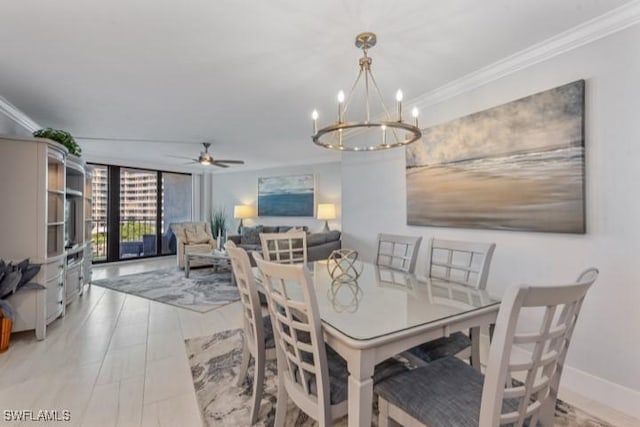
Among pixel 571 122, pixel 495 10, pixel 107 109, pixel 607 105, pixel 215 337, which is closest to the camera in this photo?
pixel 495 10

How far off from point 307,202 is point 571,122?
17.3ft

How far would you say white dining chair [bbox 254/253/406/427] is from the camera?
1203 millimetres

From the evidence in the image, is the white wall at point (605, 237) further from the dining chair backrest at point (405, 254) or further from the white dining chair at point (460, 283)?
the dining chair backrest at point (405, 254)

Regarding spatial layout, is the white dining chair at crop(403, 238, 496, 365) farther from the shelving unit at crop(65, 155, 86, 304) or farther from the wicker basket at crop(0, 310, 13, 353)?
the shelving unit at crop(65, 155, 86, 304)

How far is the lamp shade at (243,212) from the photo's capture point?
24.3ft

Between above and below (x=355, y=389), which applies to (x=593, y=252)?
above

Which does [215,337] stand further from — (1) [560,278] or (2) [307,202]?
(2) [307,202]

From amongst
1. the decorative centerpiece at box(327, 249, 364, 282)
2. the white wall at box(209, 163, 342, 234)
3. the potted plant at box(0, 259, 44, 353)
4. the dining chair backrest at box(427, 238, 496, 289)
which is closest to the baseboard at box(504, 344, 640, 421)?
the dining chair backrest at box(427, 238, 496, 289)

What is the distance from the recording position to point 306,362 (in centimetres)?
136

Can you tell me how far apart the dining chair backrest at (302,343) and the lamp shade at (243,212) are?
6.13 m

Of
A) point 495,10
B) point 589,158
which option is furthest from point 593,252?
point 495,10

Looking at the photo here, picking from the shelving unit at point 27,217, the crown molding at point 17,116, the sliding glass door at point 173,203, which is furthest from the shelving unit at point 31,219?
the sliding glass door at point 173,203

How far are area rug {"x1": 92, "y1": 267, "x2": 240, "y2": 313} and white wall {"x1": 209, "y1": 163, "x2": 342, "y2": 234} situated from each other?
2.14 m

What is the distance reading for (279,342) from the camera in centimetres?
148
